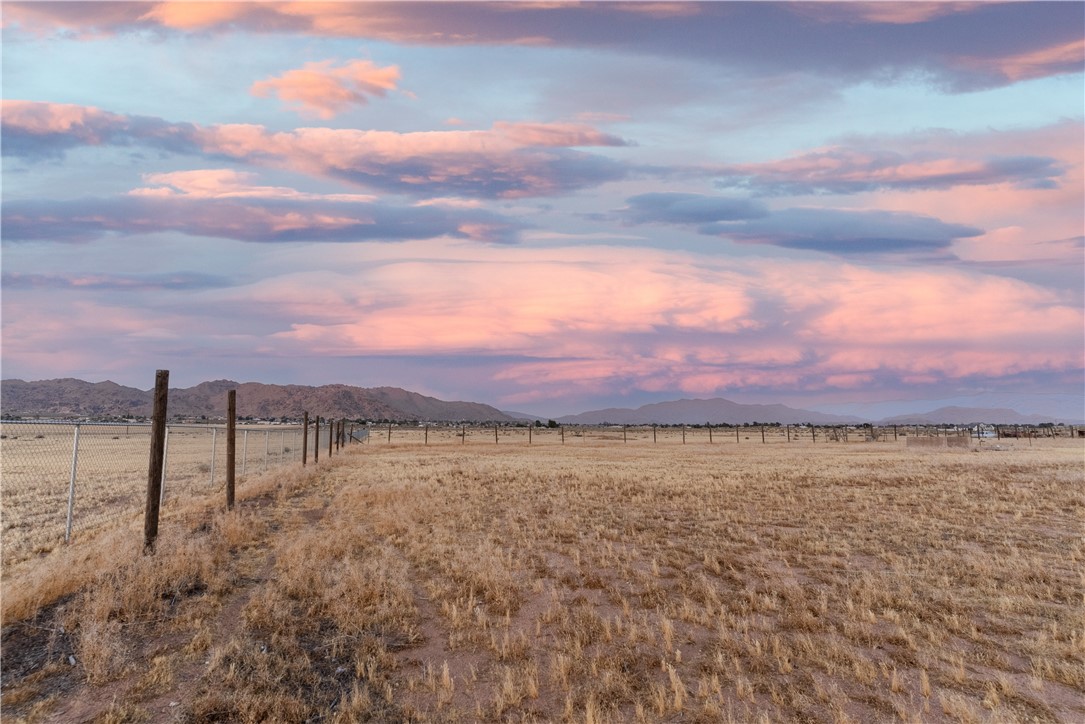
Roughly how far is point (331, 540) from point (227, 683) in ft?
23.4

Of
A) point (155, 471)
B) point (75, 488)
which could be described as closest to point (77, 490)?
point (75, 488)

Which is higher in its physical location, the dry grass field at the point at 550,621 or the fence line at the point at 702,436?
the fence line at the point at 702,436

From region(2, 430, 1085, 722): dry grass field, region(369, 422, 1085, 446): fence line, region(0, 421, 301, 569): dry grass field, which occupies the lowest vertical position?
region(2, 430, 1085, 722): dry grass field

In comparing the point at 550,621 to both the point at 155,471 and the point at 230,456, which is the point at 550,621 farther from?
the point at 230,456

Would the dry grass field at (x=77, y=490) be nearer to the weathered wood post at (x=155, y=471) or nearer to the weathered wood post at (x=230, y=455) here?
the weathered wood post at (x=155, y=471)

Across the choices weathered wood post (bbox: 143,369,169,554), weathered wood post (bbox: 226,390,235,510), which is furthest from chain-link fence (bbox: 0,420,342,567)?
weathered wood post (bbox: 226,390,235,510)

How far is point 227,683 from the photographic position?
6.84m

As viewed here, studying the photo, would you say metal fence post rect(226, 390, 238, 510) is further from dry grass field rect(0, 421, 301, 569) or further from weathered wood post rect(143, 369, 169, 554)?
weathered wood post rect(143, 369, 169, 554)

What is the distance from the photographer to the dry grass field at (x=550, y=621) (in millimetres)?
6750

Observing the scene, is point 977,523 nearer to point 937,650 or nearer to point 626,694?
point 937,650

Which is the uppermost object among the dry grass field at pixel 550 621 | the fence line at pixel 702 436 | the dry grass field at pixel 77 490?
the fence line at pixel 702 436

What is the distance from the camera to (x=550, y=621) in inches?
368

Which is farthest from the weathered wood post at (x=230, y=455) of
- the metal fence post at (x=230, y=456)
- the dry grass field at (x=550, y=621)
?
the dry grass field at (x=550, y=621)

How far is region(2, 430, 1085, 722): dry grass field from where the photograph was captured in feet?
22.1
